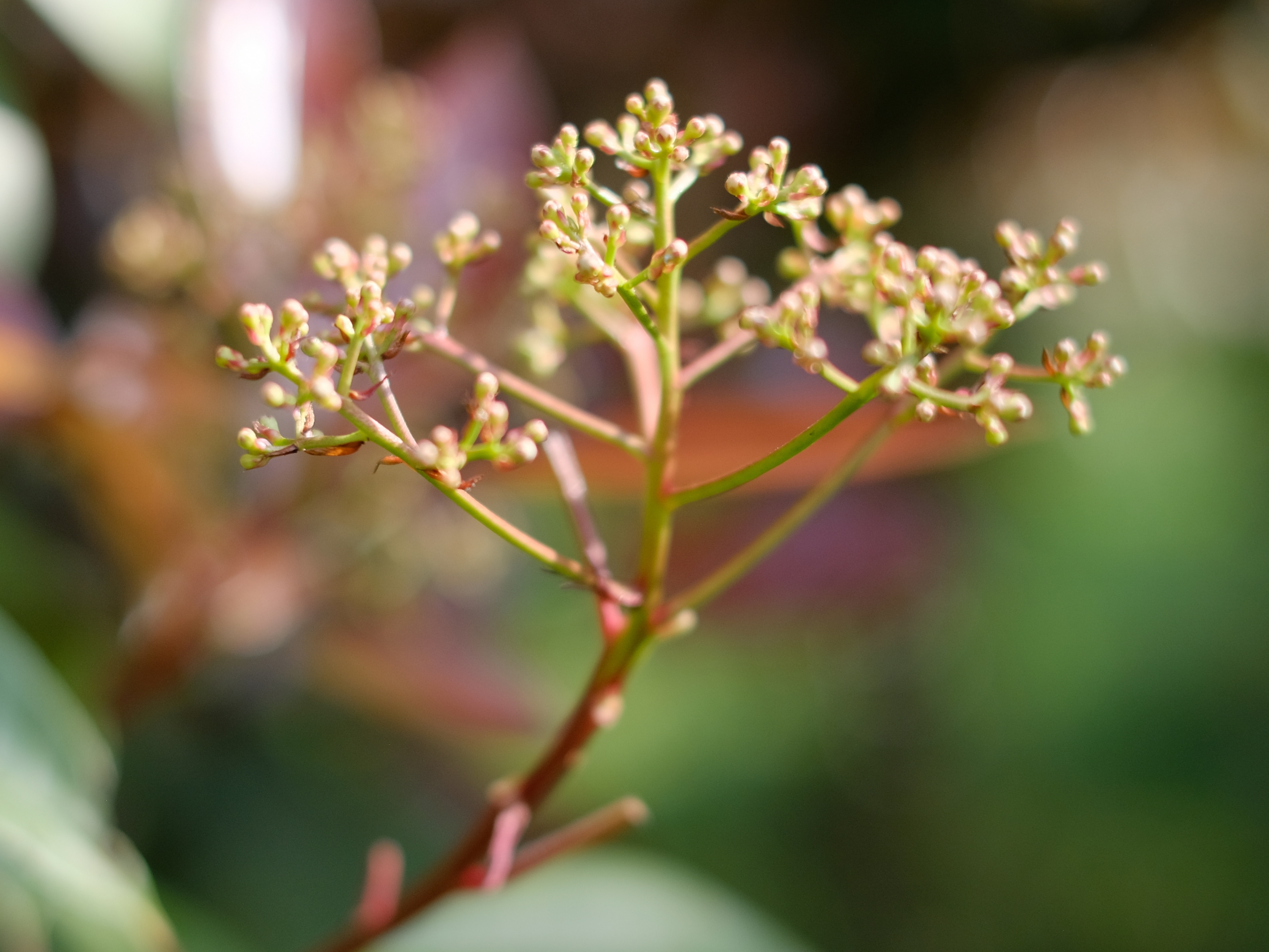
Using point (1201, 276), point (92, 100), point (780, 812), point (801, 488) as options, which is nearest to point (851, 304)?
point (801, 488)

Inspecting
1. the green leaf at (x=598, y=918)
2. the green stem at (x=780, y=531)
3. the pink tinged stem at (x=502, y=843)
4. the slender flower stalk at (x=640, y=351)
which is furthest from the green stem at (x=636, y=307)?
the green leaf at (x=598, y=918)

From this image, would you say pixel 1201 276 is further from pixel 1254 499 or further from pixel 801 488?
pixel 801 488

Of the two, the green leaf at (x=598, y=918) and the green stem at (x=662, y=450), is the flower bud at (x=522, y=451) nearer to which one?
the green stem at (x=662, y=450)

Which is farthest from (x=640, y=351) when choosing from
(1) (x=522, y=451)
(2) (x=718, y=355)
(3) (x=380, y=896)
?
(3) (x=380, y=896)

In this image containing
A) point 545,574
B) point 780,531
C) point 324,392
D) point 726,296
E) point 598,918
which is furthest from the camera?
point 545,574

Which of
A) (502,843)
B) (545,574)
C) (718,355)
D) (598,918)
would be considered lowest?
(598,918)

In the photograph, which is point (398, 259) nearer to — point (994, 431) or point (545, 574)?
point (994, 431)

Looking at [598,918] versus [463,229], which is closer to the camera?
[463,229]
